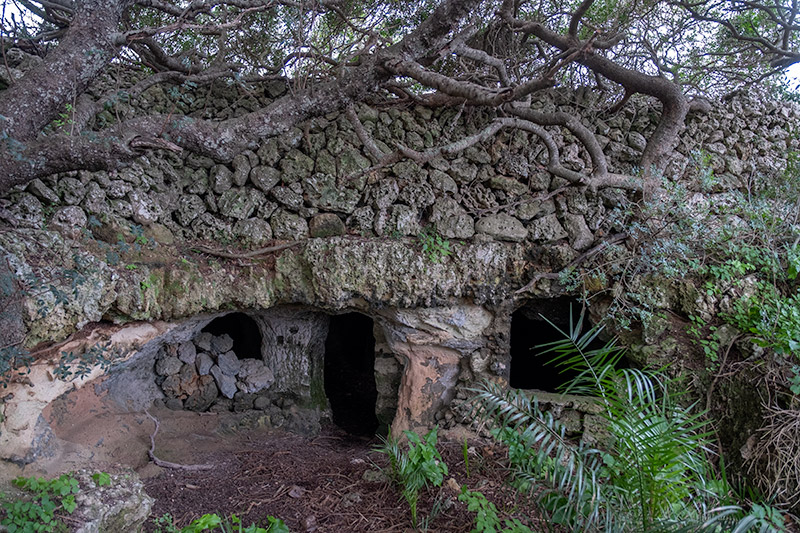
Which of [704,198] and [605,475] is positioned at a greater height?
[704,198]

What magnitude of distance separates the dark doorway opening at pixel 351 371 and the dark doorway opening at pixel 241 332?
1322 millimetres

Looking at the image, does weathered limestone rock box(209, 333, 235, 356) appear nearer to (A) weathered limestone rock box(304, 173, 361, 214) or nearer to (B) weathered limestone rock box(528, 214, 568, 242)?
(A) weathered limestone rock box(304, 173, 361, 214)

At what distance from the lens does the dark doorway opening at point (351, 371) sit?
615cm

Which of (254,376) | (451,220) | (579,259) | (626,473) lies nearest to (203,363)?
(254,376)

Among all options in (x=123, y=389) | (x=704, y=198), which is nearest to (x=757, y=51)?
(x=704, y=198)

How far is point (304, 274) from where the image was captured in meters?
4.08

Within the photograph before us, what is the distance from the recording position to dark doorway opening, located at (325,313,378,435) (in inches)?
242

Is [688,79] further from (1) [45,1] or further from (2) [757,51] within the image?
(1) [45,1]

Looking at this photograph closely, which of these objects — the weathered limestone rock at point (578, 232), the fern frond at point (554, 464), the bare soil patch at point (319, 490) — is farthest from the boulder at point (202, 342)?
the weathered limestone rock at point (578, 232)

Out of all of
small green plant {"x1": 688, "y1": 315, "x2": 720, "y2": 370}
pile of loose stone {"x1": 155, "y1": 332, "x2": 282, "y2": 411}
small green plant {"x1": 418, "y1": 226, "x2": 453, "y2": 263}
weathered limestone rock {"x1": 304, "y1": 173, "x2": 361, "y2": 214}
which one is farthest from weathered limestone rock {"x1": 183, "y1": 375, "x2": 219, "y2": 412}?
small green plant {"x1": 688, "y1": 315, "x2": 720, "y2": 370}

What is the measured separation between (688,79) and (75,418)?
258 inches

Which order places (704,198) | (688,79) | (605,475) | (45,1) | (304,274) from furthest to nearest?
(688,79), (704,198), (304,274), (45,1), (605,475)

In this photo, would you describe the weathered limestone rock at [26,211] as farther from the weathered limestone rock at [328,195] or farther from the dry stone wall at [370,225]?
the weathered limestone rock at [328,195]

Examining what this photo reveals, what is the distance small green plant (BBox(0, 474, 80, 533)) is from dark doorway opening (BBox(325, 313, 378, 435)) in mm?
3435
